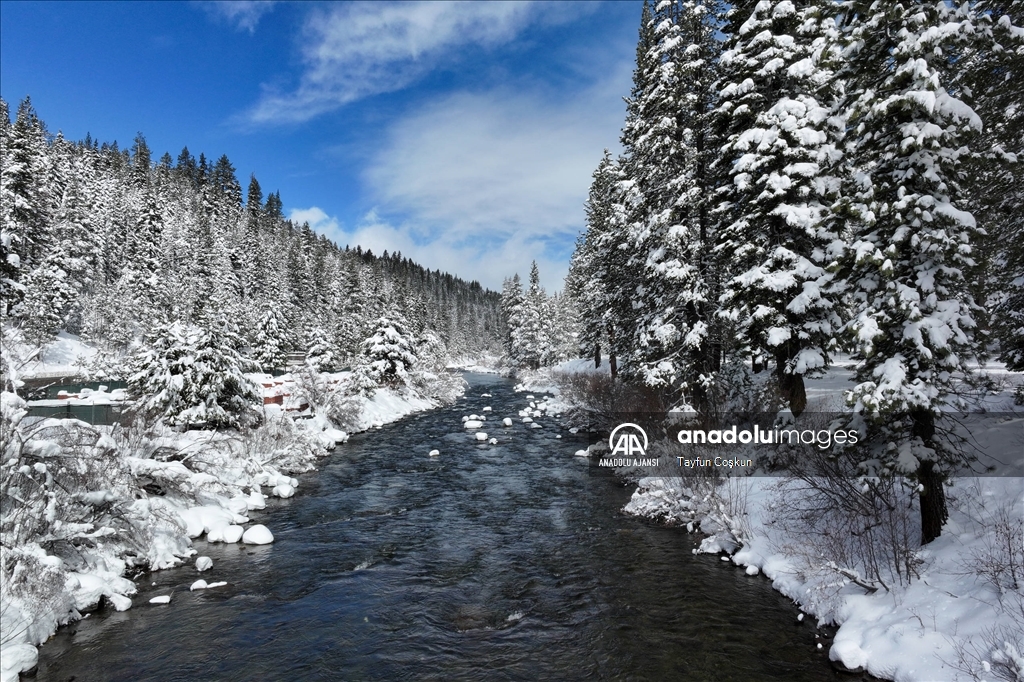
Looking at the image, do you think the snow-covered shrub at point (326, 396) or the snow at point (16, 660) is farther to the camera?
the snow-covered shrub at point (326, 396)

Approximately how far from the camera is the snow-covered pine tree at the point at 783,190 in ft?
47.4

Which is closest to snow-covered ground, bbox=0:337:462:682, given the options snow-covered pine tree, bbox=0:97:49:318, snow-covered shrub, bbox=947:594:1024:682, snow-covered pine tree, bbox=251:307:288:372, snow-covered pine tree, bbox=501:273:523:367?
snow-covered shrub, bbox=947:594:1024:682

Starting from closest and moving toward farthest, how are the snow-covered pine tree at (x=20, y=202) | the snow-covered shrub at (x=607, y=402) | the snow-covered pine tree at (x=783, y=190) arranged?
1. the snow-covered pine tree at (x=783, y=190)
2. the snow-covered shrub at (x=607, y=402)
3. the snow-covered pine tree at (x=20, y=202)

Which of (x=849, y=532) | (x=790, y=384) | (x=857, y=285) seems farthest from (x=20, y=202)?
(x=849, y=532)

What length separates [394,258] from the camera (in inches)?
6545

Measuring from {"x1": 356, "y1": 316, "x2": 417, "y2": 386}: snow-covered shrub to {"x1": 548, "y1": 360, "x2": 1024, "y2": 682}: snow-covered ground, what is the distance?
104 ft

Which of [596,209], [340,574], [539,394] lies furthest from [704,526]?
[539,394]

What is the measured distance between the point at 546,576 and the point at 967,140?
37.5 feet

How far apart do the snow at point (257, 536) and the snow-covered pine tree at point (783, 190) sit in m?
14.1

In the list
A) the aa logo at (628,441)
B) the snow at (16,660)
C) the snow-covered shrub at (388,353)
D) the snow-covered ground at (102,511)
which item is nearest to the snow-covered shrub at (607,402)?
the aa logo at (628,441)

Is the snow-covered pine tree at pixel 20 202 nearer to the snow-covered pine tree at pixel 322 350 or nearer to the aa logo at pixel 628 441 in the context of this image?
the snow-covered pine tree at pixel 322 350

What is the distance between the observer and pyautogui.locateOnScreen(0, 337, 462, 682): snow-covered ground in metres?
8.45

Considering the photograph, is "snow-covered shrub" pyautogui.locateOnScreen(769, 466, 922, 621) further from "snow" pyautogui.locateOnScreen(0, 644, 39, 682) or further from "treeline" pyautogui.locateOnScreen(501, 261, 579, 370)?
"treeline" pyautogui.locateOnScreen(501, 261, 579, 370)

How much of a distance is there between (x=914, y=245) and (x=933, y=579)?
532 cm
